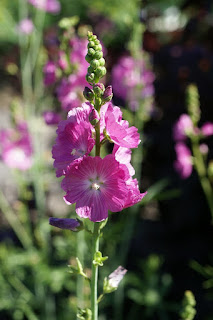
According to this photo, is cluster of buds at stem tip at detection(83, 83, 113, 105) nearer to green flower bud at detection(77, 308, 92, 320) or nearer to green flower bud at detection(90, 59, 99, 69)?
green flower bud at detection(90, 59, 99, 69)

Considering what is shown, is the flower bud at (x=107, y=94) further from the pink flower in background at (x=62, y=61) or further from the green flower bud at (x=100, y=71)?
the pink flower in background at (x=62, y=61)

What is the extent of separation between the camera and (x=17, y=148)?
2.72m

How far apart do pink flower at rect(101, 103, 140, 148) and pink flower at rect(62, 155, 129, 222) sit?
0.06 metres

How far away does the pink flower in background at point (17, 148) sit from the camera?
2.66m

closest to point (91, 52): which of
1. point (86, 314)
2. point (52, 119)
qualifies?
point (86, 314)

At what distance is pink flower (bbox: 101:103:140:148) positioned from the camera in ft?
3.47

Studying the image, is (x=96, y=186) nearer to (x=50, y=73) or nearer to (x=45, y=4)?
(x=50, y=73)

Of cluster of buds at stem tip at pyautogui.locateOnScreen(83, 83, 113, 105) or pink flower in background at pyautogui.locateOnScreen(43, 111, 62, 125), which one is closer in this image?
cluster of buds at stem tip at pyautogui.locateOnScreen(83, 83, 113, 105)

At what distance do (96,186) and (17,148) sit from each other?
1.72 m

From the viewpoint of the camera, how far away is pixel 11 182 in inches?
192

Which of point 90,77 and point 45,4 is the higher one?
point 45,4

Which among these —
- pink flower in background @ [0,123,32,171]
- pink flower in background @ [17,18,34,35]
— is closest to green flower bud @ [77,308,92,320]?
pink flower in background @ [0,123,32,171]

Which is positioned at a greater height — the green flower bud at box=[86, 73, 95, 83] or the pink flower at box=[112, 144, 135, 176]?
the green flower bud at box=[86, 73, 95, 83]

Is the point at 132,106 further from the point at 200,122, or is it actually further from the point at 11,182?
the point at 11,182
